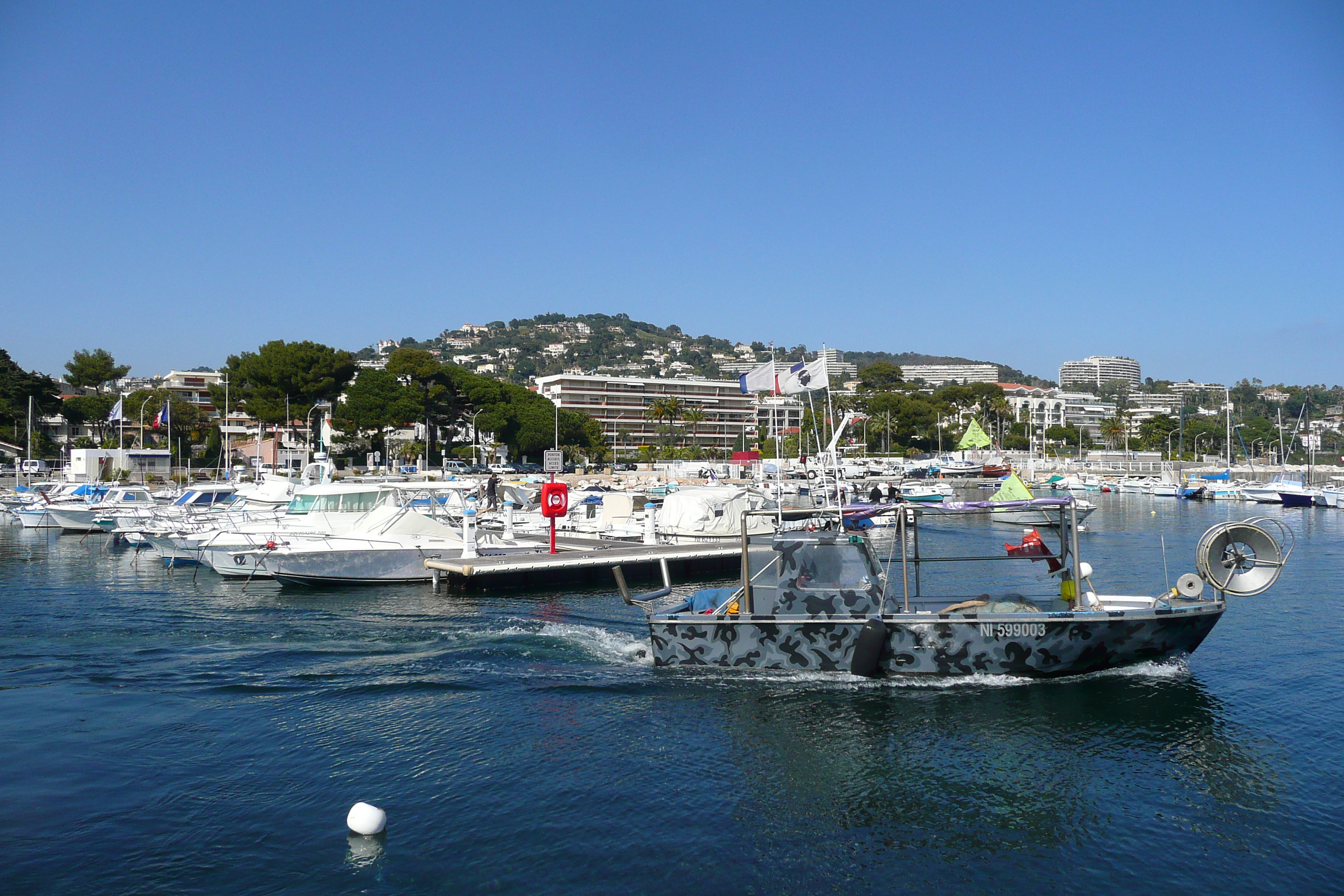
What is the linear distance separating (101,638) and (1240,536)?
2195 cm

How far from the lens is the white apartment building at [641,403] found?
161 m

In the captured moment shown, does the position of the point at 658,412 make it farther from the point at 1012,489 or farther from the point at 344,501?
the point at 344,501

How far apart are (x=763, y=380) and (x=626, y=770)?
→ 11.9 m

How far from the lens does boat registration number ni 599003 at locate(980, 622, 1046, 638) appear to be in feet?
47.9

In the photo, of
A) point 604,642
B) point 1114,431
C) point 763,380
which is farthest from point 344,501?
point 1114,431

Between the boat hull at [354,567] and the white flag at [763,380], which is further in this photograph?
the boat hull at [354,567]

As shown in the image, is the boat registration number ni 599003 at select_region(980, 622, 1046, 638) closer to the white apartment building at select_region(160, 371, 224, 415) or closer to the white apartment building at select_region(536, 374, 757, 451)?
the white apartment building at select_region(160, 371, 224, 415)

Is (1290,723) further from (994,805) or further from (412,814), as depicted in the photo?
(412,814)

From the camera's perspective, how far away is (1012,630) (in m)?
14.6

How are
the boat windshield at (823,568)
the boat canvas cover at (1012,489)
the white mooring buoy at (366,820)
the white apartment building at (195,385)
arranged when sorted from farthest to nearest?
the white apartment building at (195,385) < the boat canvas cover at (1012,489) < the boat windshield at (823,568) < the white mooring buoy at (366,820)

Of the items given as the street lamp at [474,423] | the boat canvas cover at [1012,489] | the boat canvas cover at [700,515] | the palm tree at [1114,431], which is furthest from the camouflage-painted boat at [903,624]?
the palm tree at [1114,431]

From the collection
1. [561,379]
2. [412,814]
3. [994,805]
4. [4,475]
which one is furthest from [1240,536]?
[561,379]

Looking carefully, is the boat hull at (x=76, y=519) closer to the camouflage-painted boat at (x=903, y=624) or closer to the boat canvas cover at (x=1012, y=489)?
the camouflage-painted boat at (x=903, y=624)

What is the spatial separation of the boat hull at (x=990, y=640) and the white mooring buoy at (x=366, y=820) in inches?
268
